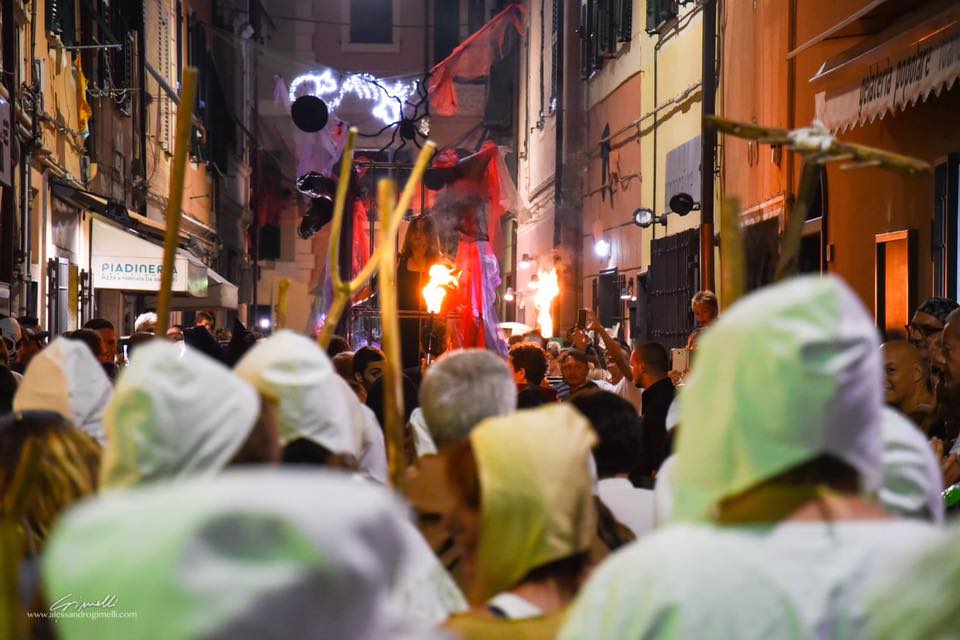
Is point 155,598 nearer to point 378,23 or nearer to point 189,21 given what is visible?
point 189,21

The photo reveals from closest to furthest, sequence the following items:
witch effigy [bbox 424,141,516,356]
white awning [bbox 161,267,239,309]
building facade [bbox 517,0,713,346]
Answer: witch effigy [bbox 424,141,516,356] → building facade [bbox 517,0,713,346] → white awning [bbox 161,267,239,309]

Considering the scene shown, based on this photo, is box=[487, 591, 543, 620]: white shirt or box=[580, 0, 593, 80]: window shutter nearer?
box=[487, 591, 543, 620]: white shirt

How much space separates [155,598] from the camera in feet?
4.89

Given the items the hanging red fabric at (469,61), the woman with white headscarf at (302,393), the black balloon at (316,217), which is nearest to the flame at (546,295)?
the hanging red fabric at (469,61)

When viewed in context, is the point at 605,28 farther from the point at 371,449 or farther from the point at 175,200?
the point at 175,200

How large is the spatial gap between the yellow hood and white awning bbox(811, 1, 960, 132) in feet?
22.2

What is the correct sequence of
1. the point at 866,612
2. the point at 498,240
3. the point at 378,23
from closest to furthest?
1. the point at 866,612
2. the point at 498,240
3. the point at 378,23

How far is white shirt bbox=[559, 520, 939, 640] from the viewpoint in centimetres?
200

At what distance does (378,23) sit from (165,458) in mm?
41434

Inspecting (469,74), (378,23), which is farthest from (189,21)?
(378,23)

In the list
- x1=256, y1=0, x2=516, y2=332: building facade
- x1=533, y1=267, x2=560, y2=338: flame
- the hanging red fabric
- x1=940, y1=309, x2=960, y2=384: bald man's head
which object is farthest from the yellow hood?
x1=256, y1=0, x2=516, y2=332: building facade

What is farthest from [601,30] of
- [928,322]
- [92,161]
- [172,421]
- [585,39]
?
[172,421]

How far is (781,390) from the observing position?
6.81ft

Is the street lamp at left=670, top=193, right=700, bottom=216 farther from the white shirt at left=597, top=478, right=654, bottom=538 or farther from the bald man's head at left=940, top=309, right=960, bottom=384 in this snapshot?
the white shirt at left=597, top=478, right=654, bottom=538
